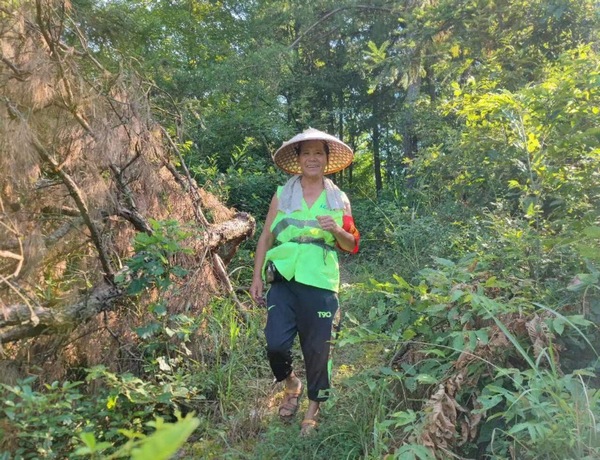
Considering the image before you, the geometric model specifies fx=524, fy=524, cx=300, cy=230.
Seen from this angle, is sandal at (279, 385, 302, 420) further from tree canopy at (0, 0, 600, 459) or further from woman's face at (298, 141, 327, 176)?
woman's face at (298, 141, 327, 176)

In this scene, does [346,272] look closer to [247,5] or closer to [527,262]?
[527,262]

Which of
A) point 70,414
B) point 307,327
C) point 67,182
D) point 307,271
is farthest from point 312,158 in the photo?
point 70,414

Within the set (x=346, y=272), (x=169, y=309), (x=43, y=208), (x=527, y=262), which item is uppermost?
(x=43, y=208)

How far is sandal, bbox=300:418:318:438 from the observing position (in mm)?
2889

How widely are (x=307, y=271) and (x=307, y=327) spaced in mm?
334

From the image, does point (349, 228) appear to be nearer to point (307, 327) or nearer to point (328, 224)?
point (328, 224)

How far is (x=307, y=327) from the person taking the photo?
3.10 m

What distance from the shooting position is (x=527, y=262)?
114 inches

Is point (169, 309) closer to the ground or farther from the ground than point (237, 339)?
farther from the ground

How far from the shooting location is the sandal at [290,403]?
3239mm

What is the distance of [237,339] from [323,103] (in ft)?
42.5

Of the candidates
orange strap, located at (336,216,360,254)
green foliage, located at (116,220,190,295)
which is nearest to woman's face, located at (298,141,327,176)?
orange strap, located at (336,216,360,254)

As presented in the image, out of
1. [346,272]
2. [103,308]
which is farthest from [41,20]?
[346,272]

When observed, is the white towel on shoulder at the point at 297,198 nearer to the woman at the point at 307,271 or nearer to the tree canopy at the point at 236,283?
the woman at the point at 307,271
